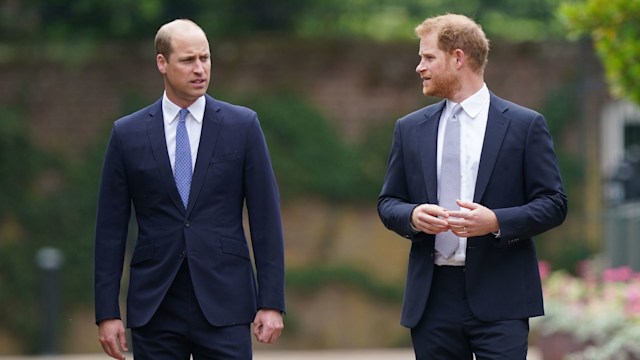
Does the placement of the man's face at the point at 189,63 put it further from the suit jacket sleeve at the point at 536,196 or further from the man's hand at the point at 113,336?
the suit jacket sleeve at the point at 536,196

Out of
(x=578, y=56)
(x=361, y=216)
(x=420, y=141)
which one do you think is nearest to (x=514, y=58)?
(x=578, y=56)

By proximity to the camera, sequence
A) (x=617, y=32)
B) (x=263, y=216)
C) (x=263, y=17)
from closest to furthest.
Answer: (x=263, y=216) → (x=617, y=32) → (x=263, y=17)

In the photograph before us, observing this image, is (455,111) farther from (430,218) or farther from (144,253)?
(144,253)

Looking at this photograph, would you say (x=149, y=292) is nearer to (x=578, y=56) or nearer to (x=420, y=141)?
(x=420, y=141)

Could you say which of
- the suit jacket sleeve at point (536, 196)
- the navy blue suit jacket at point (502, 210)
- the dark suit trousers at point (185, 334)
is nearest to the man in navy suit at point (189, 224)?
the dark suit trousers at point (185, 334)

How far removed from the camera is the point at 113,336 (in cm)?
514

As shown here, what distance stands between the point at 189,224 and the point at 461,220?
976 millimetres

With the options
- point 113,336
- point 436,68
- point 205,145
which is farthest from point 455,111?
point 113,336

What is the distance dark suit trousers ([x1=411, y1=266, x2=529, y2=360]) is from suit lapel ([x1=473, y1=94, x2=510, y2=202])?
1.00 ft

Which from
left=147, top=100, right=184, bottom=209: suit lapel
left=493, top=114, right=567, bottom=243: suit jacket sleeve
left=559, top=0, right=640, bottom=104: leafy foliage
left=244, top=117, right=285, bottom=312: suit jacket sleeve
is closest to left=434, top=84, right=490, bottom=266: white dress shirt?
left=493, top=114, right=567, bottom=243: suit jacket sleeve

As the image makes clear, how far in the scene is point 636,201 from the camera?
11656 millimetres

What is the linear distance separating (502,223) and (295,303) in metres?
9.39

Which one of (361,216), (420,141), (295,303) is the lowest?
(295,303)

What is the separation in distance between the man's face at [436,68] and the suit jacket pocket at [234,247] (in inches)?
33.6
